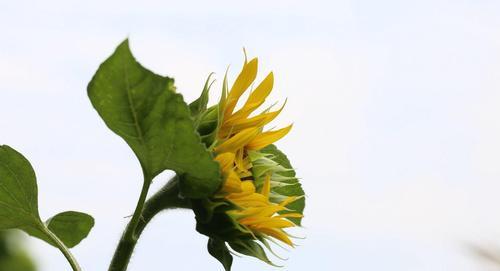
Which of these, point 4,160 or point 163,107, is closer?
point 163,107

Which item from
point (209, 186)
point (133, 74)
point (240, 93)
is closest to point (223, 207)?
point (209, 186)

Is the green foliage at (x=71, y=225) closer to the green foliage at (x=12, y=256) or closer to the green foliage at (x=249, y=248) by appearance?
the green foliage at (x=249, y=248)

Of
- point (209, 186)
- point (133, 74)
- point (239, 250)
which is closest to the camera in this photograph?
point (133, 74)

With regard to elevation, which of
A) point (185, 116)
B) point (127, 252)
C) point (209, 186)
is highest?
point (185, 116)

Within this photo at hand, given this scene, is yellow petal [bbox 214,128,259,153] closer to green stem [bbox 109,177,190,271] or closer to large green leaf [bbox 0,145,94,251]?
green stem [bbox 109,177,190,271]

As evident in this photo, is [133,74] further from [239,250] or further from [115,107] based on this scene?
[239,250]

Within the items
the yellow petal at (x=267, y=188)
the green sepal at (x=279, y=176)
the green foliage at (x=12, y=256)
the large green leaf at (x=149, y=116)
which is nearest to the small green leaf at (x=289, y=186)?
the green sepal at (x=279, y=176)

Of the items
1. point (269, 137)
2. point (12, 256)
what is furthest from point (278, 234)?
point (12, 256)
